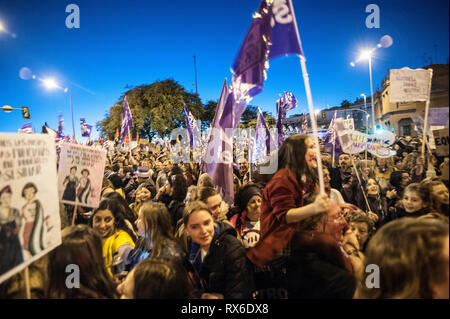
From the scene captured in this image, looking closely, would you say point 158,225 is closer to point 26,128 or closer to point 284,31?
point 284,31

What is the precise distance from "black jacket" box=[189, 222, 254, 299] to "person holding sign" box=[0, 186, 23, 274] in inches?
54.5

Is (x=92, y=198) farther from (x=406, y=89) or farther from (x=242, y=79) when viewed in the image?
(x=406, y=89)

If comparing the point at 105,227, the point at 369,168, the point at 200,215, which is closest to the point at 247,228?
the point at 200,215

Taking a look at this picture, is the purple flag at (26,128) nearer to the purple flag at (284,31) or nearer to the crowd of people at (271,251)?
the crowd of people at (271,251)

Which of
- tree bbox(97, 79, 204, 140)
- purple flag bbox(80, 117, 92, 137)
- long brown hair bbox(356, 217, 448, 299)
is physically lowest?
long brown hair bbox(356, 217, 448, 299)

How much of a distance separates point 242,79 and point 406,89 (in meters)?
3.06

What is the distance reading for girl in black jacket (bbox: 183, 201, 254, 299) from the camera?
2.20 meters

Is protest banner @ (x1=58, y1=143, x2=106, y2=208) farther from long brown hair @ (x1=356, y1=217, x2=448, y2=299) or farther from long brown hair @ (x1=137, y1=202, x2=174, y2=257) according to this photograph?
long brown hair @ (x1=356, y1=217, x2=448, y2=299)

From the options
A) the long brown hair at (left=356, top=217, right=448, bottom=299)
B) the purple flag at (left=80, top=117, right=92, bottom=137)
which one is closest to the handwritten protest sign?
the long brown hair at (left=356, top=217, right=448, bottom=299)

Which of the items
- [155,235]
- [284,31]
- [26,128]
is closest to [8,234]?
[155,235]

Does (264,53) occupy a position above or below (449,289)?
above

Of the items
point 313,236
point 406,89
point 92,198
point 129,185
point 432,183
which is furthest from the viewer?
point 129,185

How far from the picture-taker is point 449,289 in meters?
1.42

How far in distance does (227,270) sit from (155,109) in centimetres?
3506
